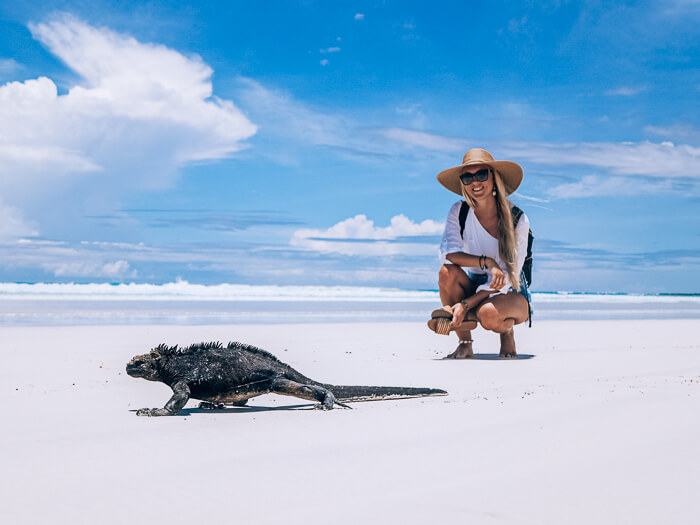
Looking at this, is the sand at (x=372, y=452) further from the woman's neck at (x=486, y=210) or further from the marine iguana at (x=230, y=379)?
the woman's neck at (x=486, y=210)

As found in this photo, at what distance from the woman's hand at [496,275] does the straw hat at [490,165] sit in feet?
3.14

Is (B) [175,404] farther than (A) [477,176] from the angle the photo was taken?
No

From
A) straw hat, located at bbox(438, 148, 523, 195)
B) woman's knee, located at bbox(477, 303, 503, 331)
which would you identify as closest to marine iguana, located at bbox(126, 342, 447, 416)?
woman's knee, located at bbox(477, 303, 503, 331)

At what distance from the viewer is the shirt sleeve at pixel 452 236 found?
7.57 meters

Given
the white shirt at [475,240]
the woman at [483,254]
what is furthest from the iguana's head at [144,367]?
the white shirt at [475,240]

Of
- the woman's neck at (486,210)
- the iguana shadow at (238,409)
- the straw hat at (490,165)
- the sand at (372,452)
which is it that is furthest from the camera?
the woman's neck at (486,210)

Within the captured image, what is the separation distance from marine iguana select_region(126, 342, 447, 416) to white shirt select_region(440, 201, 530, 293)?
9.71 ft

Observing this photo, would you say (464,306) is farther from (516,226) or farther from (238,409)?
(238,409)

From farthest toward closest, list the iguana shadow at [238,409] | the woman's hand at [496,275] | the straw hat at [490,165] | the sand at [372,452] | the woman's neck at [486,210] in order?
1. the woman's neck at [486,210]
2. the straw hat at [490,165]
3. the woman's hand at [496,275]
4. the iguana shadow at [238,409]
5. the sand at [372,452]

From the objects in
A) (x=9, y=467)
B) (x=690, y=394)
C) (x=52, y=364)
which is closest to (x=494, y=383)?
(x=690, y=394)

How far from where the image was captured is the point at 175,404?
14.2 feet

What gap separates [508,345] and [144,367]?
4489mm

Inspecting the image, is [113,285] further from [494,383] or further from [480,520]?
[480,520]

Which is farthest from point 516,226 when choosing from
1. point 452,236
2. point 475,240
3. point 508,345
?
point 508,345
